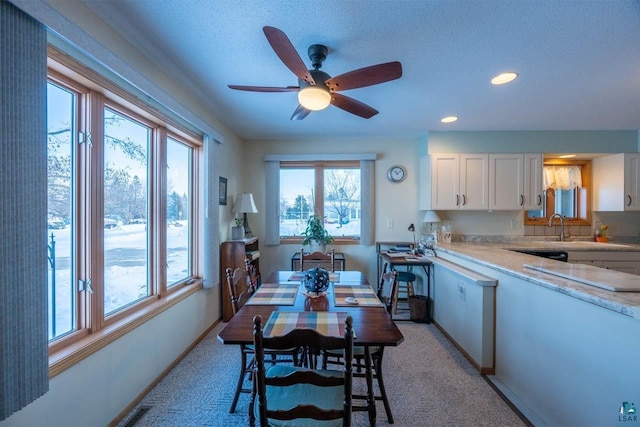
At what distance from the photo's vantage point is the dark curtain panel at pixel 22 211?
1.12 meters

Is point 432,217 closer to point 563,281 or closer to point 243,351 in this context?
point 563,281

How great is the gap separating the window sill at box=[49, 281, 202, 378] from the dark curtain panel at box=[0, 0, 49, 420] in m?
0.18

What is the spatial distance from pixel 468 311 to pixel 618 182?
3.13m

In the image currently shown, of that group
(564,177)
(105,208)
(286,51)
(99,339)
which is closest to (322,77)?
(286,51)

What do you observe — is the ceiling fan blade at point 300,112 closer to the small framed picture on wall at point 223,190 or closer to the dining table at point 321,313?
the dining table at point 321,313

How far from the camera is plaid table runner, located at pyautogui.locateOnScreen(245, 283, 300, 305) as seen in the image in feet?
6.50

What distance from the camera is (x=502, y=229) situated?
417 centimetres

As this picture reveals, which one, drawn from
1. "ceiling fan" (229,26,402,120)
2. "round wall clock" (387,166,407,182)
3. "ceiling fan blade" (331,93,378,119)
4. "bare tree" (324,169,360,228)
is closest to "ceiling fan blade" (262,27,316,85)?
"ceiling fan" (229,26,402,120)

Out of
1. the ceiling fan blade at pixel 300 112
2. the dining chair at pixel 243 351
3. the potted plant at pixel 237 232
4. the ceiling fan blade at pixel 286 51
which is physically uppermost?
the ceiling fan blade at pixel 286 51

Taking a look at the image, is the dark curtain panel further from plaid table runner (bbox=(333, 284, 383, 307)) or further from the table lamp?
the table lamp

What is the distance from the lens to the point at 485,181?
383 centimetres

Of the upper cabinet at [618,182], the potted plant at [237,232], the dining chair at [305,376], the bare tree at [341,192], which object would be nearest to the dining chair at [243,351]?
the dining chair at [305,376]

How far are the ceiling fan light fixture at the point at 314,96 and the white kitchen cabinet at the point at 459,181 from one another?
247cm

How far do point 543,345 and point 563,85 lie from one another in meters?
2.15
